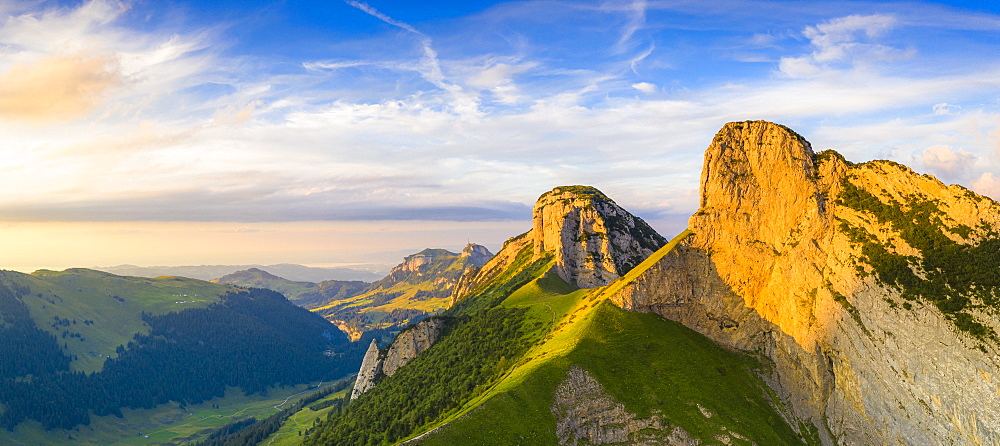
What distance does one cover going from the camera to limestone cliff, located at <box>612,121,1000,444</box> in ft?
307

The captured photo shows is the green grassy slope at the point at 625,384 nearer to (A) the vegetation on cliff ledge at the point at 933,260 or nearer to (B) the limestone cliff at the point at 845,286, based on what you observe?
(B) the limestone cliff at the point at 845,286

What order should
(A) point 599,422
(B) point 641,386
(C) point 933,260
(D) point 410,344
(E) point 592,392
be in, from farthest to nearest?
1. (D) point 410,344
2. (B) point 641,386
3. (C) point 933,260
4. (E) point 592,392
5. (A) point 599,422

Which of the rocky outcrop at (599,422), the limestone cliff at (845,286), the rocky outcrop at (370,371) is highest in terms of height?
the limestone cliff at (845,286)

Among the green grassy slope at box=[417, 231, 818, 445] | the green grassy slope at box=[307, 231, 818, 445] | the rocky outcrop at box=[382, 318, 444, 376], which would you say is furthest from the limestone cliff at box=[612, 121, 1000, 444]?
the rocky outcrop at box=[382, 318, 444, 376]

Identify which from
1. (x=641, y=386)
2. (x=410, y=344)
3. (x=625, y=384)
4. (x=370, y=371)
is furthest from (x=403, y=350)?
(x=641, y=386)

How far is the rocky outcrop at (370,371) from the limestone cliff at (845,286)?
9661cm

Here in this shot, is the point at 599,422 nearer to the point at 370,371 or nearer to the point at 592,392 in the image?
the point at 592,392

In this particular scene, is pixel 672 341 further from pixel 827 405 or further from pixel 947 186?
pixel 947 186

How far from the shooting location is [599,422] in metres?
96.9

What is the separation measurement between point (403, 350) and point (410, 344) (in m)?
3.25

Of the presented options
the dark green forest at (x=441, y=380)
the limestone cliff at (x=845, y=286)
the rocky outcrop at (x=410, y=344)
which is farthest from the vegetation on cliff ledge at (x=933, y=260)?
the rocky outcrop at (x=410, y=344)

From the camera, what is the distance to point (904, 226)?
107938 millimetres

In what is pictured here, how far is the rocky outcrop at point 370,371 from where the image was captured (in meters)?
186

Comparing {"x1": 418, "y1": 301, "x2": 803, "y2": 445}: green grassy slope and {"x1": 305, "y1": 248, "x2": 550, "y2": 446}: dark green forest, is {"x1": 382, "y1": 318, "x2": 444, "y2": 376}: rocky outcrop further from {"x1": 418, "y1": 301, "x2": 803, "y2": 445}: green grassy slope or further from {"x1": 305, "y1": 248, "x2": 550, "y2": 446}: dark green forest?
{"x1": 418, "y1": 301, "x2": 803, "y2": 445}: green grassy slope
